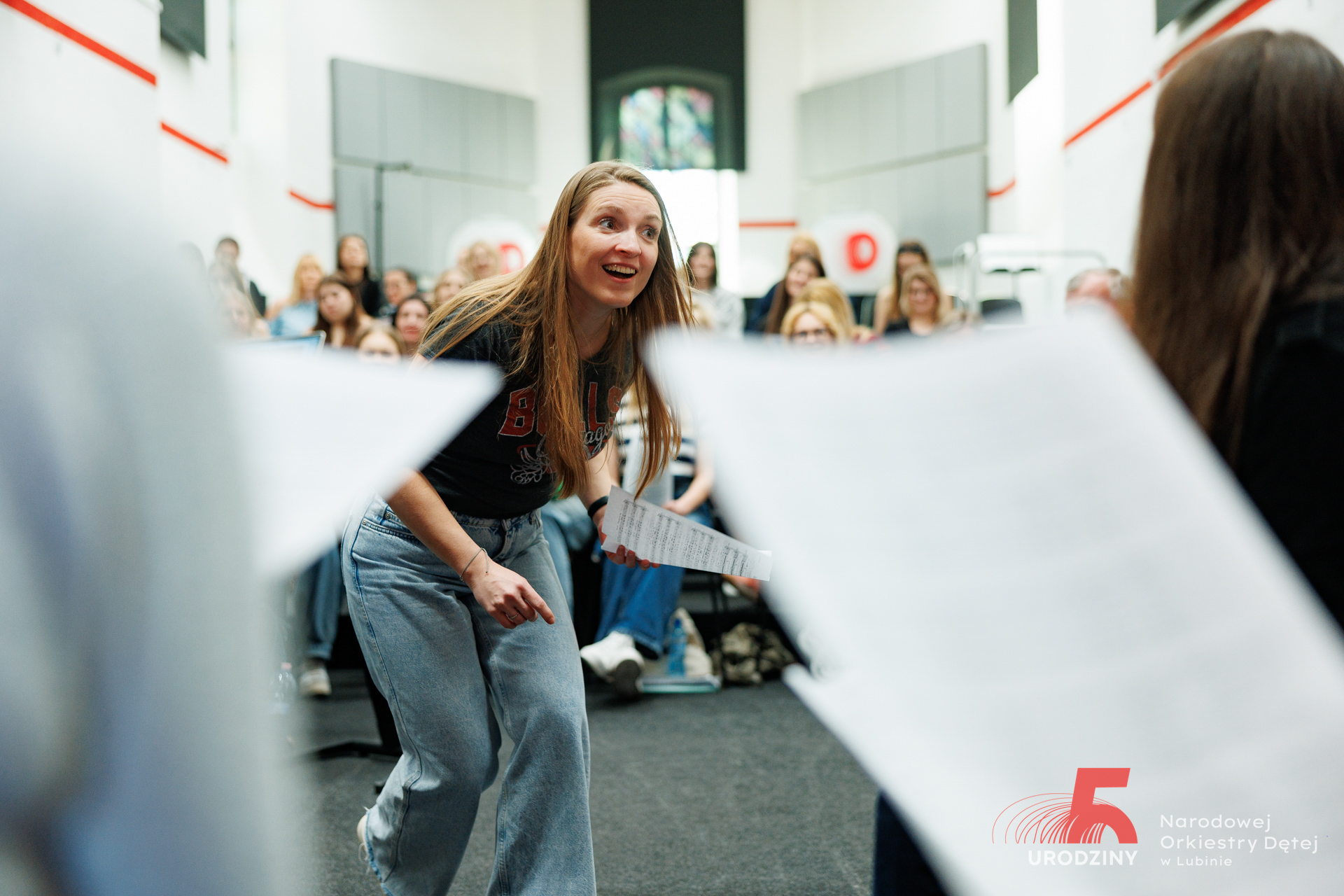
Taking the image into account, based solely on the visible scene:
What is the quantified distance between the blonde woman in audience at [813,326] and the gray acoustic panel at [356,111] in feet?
23.8

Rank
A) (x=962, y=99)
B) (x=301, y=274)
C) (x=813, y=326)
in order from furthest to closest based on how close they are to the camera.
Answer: (x=962, y=99) < (x=301, y=274) < (x=813, y=326)

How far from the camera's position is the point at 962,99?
9.20 metres

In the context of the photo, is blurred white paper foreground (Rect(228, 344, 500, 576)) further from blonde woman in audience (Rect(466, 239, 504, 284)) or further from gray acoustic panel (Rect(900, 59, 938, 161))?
gray acoustic panel (Rect(900, 59, 938, 161))

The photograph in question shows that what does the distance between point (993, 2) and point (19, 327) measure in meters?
9.21

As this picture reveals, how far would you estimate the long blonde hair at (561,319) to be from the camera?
137 cm

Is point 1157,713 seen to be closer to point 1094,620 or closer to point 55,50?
point 1094,620

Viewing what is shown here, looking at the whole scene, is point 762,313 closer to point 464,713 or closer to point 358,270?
point 358,270

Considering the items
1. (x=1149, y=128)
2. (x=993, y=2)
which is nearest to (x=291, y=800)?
(x=1149, y=128)

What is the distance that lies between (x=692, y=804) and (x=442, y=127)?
907 cm

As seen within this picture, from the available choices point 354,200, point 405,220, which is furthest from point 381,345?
point 405,220

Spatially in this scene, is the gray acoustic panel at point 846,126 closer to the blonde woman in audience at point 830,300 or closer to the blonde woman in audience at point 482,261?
the blonde woman in audience at point 482,261

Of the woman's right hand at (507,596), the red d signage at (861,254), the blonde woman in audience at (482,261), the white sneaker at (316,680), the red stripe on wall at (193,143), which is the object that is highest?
the red stripe on wall at (193,143)

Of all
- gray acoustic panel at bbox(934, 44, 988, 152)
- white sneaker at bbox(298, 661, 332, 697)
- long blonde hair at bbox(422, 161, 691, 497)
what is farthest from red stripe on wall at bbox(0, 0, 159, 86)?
gray acoustic panel at bbox(934, 44, 988, 152)

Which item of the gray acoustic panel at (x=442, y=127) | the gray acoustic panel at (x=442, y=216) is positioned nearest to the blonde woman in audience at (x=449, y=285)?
the gray acoustic panel at (x=442, y=216)
